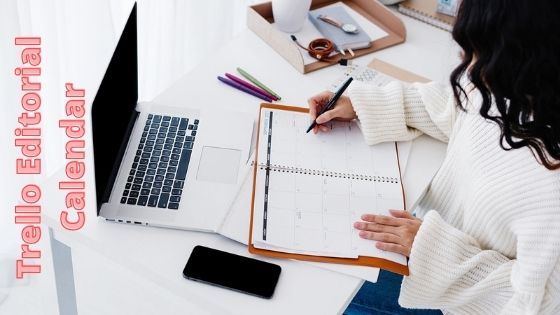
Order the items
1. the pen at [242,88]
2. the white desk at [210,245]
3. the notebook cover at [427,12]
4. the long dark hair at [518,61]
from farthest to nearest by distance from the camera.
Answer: the notebook cover at [427,12], the pen at [242,88], the white desk at [210,245], the long dark hair at [518,61]

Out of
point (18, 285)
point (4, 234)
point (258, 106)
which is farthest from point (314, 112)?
point (18, 285)

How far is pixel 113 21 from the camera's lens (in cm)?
150

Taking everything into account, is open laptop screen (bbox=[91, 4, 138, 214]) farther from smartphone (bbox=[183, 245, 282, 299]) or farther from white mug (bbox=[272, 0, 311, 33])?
white mug (bbox=[272, 0, 311, 33])

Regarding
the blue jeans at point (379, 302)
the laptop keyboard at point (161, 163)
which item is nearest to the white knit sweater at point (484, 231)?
the blue jeans at point (379, 302)

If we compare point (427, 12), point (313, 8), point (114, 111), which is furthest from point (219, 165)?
point (427, 12)

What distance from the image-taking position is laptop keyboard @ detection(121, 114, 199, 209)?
1.03 metres

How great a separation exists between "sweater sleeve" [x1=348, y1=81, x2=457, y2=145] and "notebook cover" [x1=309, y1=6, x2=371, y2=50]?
8.6 inches

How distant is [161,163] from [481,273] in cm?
55

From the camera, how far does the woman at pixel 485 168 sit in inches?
31.0

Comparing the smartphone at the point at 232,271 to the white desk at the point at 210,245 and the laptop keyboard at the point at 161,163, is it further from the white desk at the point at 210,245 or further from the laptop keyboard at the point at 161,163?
the laptop keyboard at the point at 161,163

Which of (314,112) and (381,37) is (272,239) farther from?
(381,37)

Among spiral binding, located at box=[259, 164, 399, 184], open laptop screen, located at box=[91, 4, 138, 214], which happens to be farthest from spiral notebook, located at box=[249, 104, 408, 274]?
open laptop screen, located at box=[91, 4, 138, 214]

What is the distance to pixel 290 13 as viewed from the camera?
142 cm

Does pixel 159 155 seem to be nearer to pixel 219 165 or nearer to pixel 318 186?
pixel 219 165
